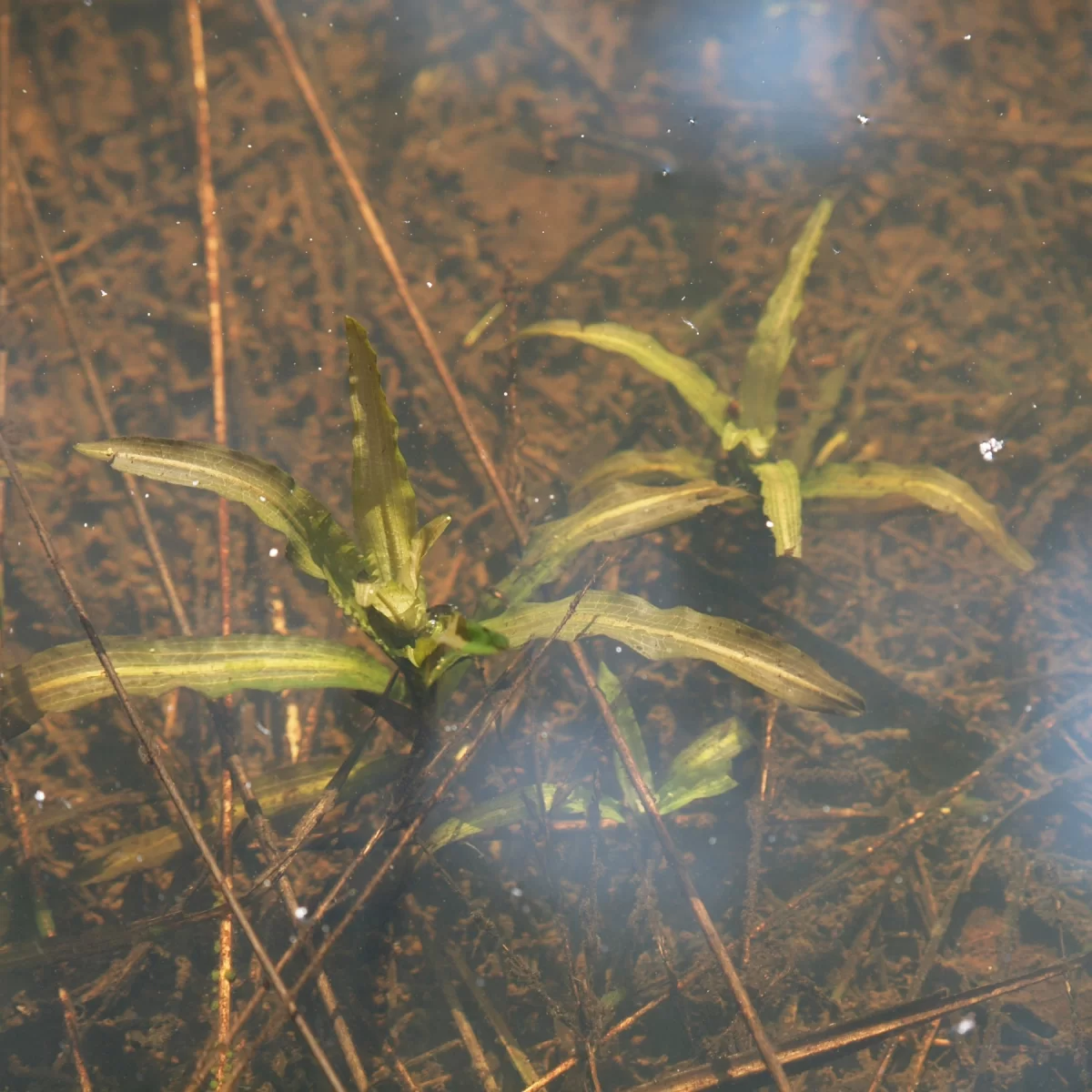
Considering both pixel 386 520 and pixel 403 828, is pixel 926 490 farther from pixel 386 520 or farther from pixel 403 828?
pixel 403 828

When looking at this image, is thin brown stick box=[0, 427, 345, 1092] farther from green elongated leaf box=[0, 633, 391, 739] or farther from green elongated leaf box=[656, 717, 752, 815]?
green elongated leaf box=[656, 717, 752, 815]

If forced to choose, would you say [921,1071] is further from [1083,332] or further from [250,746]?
[1083,332]

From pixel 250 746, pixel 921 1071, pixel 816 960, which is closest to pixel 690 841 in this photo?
pixel 816 960

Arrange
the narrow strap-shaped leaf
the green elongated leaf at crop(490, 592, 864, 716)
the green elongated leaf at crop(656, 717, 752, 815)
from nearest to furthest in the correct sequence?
the narrow strap-shaped leaf < the green elongated leaf at crop(490, 592, 864, 716) < the green elongated leaf at crop(656, 717, 752, 815)

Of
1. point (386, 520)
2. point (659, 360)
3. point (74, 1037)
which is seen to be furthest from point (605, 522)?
point (74, 1037)

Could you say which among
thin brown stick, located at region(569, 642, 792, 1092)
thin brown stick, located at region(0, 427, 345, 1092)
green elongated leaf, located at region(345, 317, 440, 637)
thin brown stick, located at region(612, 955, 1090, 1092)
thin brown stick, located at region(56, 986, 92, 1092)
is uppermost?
green elongated leaf, located at region(345, 317, 440, 637)

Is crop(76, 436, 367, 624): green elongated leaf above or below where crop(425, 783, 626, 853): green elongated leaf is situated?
above

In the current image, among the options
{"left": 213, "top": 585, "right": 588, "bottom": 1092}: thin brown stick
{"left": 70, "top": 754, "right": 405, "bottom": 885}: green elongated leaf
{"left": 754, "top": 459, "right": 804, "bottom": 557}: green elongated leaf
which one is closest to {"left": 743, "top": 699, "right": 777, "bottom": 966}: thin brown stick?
{"left": 754, "top": 459, "right": 804, "bottom": 557}: green elongated leaf

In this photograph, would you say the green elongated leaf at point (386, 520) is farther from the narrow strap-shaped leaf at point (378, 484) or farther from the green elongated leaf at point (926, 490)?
the green elongated leaf at point (926, 490)
